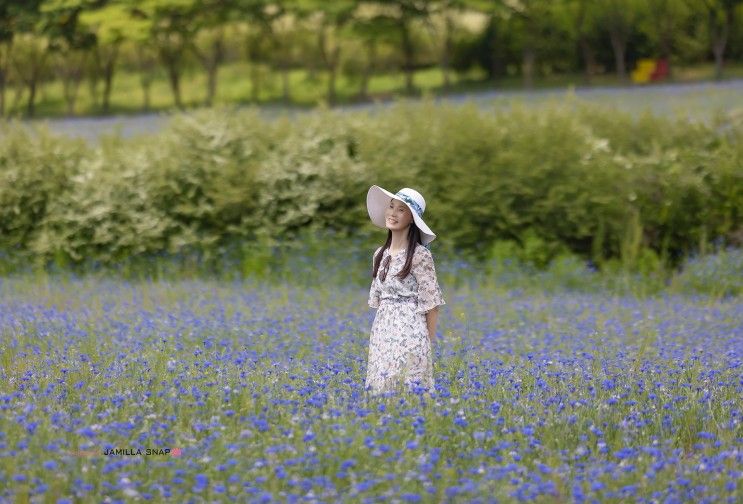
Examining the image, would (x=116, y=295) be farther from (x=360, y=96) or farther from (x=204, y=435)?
(x=360, y=96)

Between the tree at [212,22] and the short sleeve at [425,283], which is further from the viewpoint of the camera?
the tree at [212,22]

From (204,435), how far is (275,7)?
31.0 metres

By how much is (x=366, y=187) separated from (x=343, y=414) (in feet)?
28.5

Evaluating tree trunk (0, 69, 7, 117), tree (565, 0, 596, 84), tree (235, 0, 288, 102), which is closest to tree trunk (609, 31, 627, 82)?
tree (565, 0, 596, 84)

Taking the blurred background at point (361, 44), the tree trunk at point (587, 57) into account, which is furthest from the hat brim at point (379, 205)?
the tree trunk at point (587, 57)

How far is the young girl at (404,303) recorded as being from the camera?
233 inches

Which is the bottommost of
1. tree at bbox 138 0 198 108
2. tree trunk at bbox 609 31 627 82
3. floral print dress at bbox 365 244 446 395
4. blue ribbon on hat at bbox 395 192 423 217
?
floral print dress at bbox 365 244 446 395

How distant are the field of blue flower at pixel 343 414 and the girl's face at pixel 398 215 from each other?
988mm

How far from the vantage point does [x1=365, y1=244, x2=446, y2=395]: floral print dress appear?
5930 mm

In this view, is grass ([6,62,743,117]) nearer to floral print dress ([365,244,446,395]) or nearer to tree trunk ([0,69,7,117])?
tree trunk ([0,69,7,117])

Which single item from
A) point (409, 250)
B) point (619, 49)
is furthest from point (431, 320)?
point (619, 49)

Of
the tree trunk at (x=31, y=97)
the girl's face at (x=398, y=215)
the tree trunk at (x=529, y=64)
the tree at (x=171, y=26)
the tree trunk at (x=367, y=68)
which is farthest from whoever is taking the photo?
the tree trunk at (x=31, y=97)

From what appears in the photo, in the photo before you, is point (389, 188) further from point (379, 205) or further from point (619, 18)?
point (619, 18)

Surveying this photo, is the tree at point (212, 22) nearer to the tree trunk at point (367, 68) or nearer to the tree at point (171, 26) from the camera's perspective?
the tree at point (171, 26)
